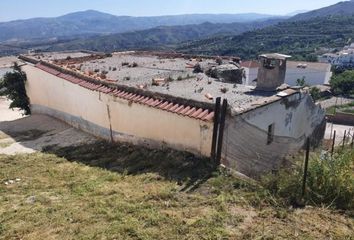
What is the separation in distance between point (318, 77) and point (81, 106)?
77.4 m

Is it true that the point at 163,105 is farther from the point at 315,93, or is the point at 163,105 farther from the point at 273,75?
the point at 315,93

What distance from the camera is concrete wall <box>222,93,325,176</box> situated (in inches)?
364

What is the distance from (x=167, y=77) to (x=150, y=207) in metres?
8.18

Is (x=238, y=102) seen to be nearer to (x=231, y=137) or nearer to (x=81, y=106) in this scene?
(x=231, y=137)

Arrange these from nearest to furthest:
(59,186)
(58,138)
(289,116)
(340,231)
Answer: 1. (340,231)
2. (59,186)
3. (289,116)
4. (58,138)

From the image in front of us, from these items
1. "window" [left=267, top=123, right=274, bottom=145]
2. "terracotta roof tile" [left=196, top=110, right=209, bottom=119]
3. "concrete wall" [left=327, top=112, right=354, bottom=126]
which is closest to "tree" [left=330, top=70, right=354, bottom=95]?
"concrete wall" [left=327, top=112, right=354, bottom=126]

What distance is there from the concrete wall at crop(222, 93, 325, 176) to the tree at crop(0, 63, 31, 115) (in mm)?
13892

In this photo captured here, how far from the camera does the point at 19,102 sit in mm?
20188

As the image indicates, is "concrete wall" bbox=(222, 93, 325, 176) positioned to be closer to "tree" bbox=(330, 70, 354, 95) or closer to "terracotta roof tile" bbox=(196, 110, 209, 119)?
"terracotta roof tile" bbox=(196, 110, 209, 119)

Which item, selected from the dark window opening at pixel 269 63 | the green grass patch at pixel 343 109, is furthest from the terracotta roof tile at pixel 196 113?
the green grass patch at pixel 343 109

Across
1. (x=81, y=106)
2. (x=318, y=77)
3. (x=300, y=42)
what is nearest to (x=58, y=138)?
(x=81, y=106)

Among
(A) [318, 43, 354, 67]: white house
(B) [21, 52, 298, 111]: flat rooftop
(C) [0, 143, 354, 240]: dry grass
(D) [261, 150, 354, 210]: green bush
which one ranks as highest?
(B) [21, 52, 298, 111]: flat rooftop

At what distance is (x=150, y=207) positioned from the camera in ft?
22.9

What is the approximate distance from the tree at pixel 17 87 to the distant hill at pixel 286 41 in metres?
110
